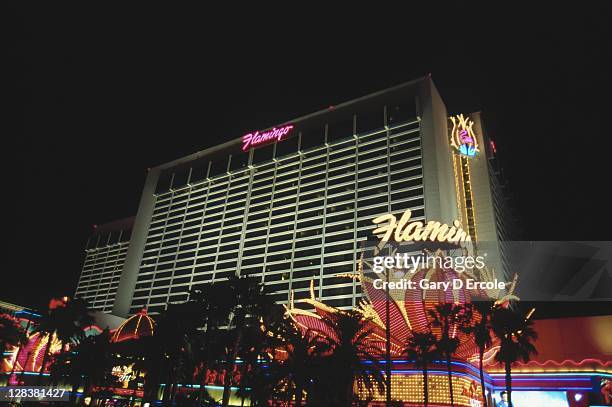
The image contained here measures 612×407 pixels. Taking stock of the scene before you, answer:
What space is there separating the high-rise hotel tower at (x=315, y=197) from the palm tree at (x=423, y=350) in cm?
3653

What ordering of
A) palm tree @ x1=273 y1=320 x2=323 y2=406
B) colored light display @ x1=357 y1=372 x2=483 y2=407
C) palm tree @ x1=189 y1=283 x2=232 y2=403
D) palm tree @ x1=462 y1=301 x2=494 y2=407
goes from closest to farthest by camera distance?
palm tree @ x1=273 y1=320 x2=323 y2=406 → palm tree @ x1=462 y1=301 x2=494 y2=407 → colored light display @ x1=357 y1=372 x2=483 y2=407 → palm tree @ x1=189 y1=283 x2=232 y2=403

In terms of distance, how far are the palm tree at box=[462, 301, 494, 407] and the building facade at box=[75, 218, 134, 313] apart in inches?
5033

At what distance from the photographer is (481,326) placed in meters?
41.0

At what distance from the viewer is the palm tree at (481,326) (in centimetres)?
4069

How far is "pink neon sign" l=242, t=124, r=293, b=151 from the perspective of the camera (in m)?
109

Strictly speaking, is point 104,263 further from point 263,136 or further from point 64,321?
point 64,321

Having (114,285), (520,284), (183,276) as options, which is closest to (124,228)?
(114,285)

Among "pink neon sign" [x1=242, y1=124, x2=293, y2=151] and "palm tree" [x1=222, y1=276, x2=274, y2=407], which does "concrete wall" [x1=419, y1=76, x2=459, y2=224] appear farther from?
"palm tree" [x1=222, y1=276, x2=274, y2=407]

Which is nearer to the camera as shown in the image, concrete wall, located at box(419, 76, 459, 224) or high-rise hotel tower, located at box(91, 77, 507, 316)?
concrete wall, located at box(419, 76, 459, 224)

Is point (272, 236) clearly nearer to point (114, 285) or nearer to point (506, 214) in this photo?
point (506, 214)

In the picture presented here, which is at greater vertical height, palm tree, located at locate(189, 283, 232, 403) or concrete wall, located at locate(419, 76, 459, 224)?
concrete wall, located at locate(419, 76, 459, 224)

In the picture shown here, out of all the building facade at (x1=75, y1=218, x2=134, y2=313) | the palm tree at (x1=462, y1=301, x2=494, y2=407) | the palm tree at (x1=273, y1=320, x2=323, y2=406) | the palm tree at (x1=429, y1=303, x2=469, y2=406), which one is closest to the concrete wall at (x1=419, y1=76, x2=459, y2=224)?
the palm tree at (x1=462, y1=301, x2=494, y2=407)

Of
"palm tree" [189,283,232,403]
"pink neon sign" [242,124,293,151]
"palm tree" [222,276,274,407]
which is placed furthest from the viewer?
"pink neon sign" [242,124,293,151]

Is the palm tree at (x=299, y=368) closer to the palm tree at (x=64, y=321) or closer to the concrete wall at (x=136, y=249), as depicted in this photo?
the palm tree at (x=64, y=321)
